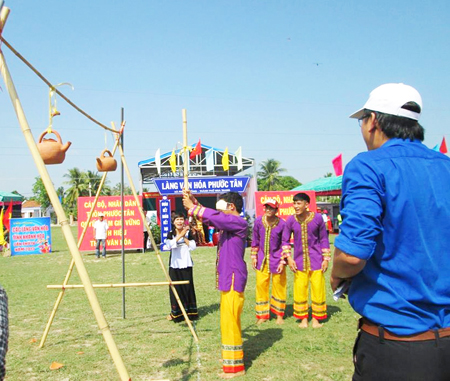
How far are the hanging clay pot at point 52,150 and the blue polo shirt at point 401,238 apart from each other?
219 cm

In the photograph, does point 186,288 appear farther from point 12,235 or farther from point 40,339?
Answer: point 12,235

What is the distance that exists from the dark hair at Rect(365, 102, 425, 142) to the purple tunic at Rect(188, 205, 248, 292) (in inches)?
99.8

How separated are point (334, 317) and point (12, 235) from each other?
557 inches

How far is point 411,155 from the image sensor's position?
1684 millimetres

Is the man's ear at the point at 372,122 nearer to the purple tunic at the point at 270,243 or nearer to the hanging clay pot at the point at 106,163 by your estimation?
the hanging clay pot at the point at 106,163

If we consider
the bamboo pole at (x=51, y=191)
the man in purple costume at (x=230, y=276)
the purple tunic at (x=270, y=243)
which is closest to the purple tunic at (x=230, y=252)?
the man in purple costume at (x=230, y=276)

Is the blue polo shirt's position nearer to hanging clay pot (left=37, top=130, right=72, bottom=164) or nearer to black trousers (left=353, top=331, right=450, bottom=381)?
black trousers (left=353, top=331, right=450, bottom=381)

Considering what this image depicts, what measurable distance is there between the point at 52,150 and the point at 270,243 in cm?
391

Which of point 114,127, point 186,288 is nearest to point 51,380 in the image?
point 186,288

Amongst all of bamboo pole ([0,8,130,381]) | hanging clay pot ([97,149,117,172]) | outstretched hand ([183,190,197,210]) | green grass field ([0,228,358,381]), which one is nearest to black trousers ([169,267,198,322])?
green grass field ([0,228,358,381])

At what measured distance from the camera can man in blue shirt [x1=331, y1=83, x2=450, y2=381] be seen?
157cm

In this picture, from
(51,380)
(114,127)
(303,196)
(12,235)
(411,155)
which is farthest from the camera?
(12,235)

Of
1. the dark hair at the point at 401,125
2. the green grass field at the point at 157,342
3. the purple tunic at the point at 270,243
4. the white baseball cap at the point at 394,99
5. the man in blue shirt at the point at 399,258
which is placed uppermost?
the white baseball cap at the point at 394,99

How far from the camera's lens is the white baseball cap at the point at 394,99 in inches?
68.4
